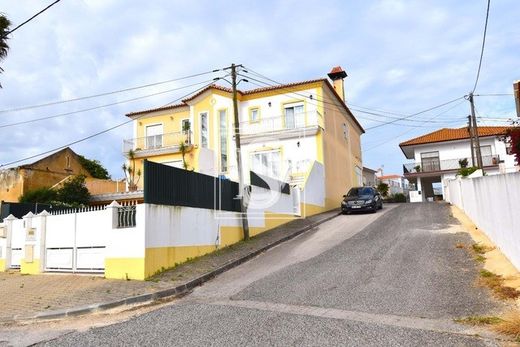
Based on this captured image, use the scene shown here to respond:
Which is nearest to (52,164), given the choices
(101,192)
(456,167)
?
(101,192)

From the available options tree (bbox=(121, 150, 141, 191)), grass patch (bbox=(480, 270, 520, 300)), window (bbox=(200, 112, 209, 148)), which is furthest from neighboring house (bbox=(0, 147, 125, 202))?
grass patch (bbox=(480, 270, 520, 300))

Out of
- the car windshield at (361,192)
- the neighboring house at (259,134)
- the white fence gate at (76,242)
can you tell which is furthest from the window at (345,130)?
the white fence gate at (76,242)

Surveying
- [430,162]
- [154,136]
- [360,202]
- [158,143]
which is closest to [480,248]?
[360,202]

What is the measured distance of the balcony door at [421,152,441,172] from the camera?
42.6m

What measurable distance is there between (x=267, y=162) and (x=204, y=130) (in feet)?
18.4

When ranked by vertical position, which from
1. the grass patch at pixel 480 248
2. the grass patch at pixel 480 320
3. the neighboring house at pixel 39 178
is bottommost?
the grass patch at pixel 480 320

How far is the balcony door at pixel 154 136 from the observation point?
103 ft

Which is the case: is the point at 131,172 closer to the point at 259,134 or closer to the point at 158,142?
the point at 158,142

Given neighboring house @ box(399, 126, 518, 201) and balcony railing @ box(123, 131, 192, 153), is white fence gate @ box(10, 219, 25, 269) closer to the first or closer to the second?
balcony railing @ box(123, 131, 192, 153)

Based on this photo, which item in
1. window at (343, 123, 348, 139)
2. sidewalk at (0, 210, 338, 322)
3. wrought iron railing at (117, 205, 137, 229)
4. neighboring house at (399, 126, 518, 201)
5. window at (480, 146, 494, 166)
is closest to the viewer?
sidewalk at (0, 210, 338, 322)

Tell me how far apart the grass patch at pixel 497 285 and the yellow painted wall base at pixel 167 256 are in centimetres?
738

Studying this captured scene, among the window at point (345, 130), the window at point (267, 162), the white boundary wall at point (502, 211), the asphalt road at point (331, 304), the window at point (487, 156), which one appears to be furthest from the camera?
the window at point (487, 156)

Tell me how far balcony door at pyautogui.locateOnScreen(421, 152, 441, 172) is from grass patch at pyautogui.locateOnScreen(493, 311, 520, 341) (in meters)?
38.7

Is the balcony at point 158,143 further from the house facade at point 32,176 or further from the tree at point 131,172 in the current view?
the house facade at point 32,176
